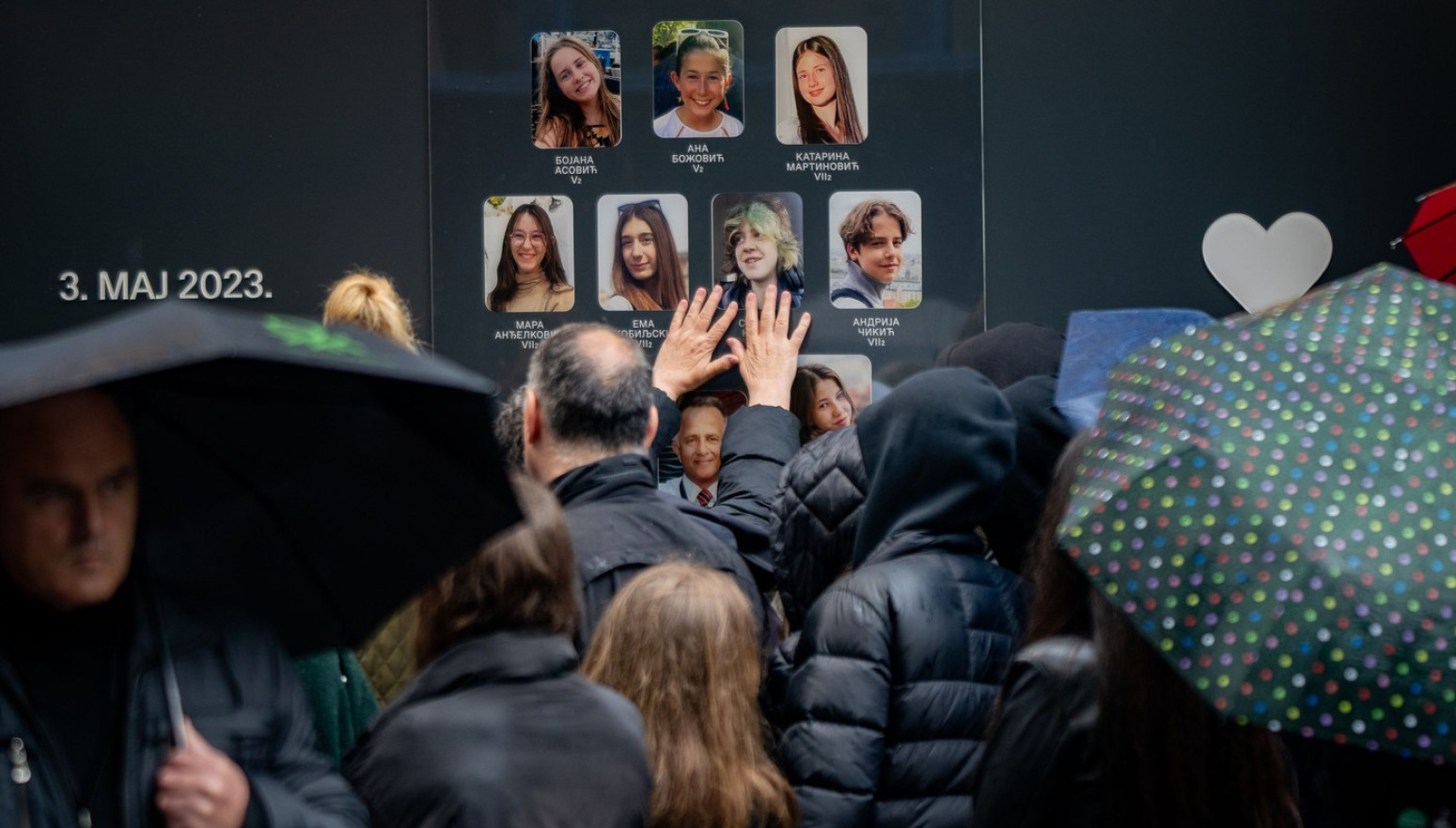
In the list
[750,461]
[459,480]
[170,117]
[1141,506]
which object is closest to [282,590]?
[459,480]

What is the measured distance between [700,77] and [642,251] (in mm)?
475

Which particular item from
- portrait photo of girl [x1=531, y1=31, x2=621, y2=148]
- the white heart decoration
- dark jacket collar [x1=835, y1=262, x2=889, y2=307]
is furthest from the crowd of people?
the white heart decoration

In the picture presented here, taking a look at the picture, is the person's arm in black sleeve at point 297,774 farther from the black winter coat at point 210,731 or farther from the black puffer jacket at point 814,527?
the black puffer jacket at point 814,527

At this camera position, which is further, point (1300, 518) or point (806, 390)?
point (806, 390)

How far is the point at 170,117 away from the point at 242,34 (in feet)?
0.97

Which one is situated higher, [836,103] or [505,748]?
[836,103]

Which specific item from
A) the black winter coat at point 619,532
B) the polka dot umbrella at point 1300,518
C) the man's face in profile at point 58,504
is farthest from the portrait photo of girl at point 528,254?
the polka dot umbrella at point 1300,518

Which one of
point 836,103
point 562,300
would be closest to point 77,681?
point 562,300

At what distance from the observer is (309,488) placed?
1.82 m

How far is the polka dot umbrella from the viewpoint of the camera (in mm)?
1419

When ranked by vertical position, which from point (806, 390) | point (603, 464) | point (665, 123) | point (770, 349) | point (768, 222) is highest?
point (665, 123)

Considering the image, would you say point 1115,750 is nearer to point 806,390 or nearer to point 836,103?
point 806,390

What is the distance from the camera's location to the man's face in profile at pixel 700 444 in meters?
3.99

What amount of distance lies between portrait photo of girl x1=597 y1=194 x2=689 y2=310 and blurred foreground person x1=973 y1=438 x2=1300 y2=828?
2.23 metres
